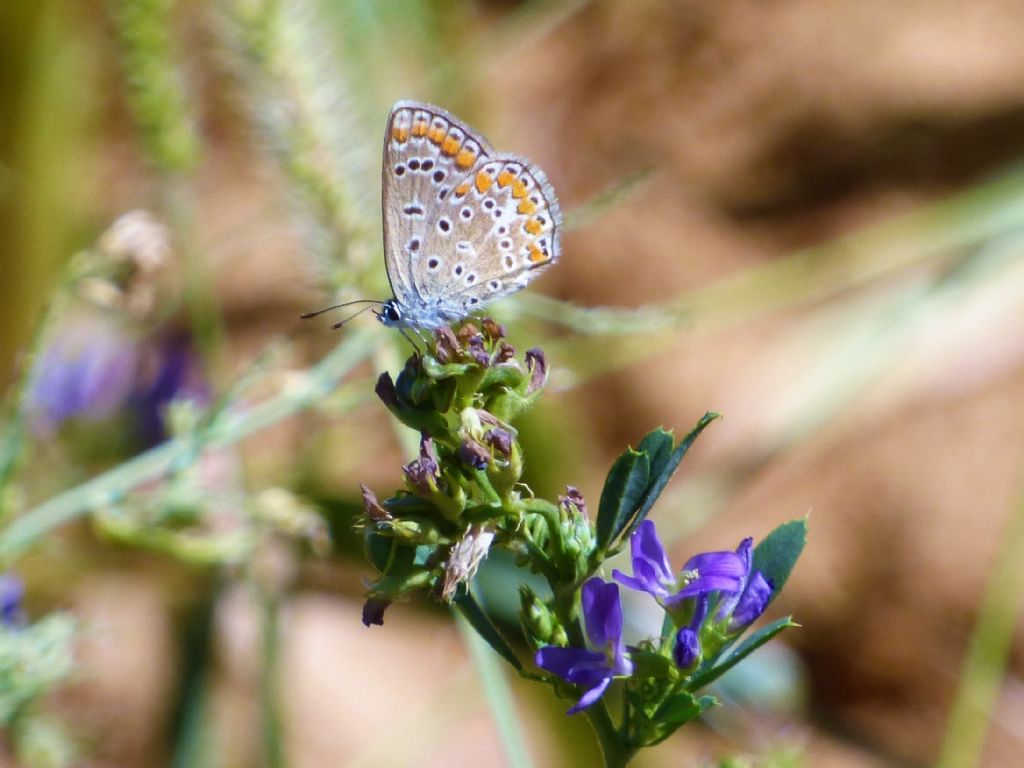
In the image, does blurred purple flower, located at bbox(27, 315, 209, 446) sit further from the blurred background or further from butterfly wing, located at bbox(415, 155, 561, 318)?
butterfly wing, located at bbox(415, 155, 561, 318)

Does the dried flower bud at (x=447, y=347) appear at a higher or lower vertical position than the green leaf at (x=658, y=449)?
higher

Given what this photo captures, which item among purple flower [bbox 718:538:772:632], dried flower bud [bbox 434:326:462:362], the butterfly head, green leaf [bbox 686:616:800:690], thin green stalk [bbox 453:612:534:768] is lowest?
thin green stalk [bbox 453:612:534:768]

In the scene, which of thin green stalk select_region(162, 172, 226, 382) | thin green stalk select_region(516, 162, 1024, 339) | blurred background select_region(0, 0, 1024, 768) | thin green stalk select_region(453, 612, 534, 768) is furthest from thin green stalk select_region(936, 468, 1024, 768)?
thin green stalk select_region(162, 172, 226, 382)

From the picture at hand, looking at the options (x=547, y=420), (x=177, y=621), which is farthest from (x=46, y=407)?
(x=547, y=420)

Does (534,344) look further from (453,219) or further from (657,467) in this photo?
(657,467)

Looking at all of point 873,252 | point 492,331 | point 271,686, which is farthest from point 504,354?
point 873,252

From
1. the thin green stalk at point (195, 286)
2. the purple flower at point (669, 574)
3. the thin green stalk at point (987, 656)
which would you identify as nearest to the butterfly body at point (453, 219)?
the purple flower at point (669, 574)

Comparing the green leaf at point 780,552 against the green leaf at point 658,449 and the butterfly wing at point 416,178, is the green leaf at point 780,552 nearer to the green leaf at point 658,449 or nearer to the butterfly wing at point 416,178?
the green leaf at point 658,449
